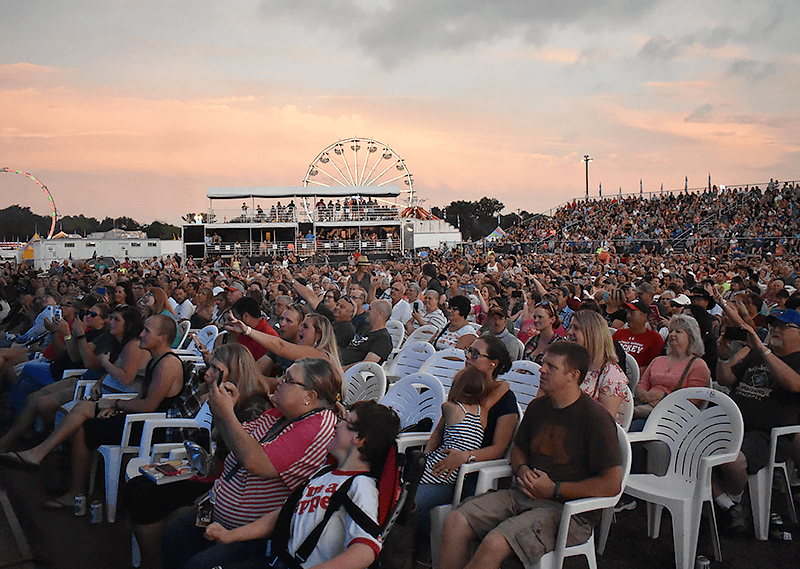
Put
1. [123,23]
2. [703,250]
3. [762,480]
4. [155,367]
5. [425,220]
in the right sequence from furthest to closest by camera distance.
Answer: [425,220], [703,250], [123,23], [155,367], [762,480]

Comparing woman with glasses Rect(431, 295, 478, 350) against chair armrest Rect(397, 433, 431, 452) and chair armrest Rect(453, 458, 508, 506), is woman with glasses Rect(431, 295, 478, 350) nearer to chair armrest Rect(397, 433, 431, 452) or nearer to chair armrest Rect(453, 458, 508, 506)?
chair armrest Rect(397, 433, 431, 452)

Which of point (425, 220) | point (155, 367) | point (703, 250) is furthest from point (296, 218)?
point (155, 367)

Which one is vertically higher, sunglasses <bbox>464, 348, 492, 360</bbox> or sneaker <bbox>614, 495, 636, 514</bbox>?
sunglasses <bbox>464, 348, 492, 360</bbox>

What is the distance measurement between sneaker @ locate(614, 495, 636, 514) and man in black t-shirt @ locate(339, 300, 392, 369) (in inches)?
88.4

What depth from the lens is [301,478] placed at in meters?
2.47

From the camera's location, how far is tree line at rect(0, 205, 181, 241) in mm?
78125

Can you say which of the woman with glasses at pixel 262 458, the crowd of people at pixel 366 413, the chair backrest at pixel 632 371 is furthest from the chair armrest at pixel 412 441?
the chair backrest at pixel 632 371

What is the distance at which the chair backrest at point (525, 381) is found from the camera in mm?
3969

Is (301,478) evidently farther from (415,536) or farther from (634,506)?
(634,506)

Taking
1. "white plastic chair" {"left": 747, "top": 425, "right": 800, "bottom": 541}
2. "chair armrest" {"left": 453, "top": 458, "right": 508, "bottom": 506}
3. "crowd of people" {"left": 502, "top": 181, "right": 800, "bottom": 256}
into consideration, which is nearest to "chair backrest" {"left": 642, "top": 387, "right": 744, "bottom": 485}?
"white plastic chair" {"left": 747, "top": 425, "right": 800, "bottom": 541}

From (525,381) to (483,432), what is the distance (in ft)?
3.06

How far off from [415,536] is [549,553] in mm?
662

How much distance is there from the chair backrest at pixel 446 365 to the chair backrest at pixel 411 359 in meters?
0.57

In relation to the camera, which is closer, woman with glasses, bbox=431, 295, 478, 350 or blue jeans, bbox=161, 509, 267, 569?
blue jeans, bbox=161, 509, 267, 569
